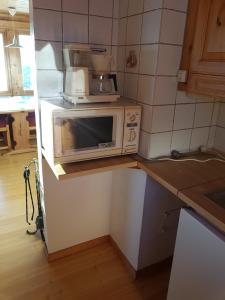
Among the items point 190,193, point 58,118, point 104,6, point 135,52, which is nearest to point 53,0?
point 104,6

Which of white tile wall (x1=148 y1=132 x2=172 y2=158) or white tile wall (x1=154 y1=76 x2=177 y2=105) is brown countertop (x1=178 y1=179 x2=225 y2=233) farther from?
white tile wall (x1=154 y1=76 x2=177 y2=105)

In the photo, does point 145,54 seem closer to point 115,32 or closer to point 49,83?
point 115,32

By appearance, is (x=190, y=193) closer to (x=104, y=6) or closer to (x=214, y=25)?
(x=214, y=25)

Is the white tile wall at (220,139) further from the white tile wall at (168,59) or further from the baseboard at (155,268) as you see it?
the baseboard at (155,268)

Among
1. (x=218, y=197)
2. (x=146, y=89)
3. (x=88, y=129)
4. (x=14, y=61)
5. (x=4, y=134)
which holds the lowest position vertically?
(x=4, y=134)

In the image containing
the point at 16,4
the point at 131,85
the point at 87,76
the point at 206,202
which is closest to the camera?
the point at 206,202

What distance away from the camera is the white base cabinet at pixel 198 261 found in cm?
93

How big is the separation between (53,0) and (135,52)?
0.50m

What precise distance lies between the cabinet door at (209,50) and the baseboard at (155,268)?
120 cm

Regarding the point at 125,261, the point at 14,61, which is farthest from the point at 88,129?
the point at 14,61

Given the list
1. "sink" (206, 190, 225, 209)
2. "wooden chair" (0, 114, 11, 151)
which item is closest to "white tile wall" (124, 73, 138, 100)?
"sink" (206, 190, 225, 209)

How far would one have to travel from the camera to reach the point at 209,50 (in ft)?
3.70

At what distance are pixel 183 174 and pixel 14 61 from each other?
12.8ft

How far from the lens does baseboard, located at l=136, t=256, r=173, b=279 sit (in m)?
1.65
